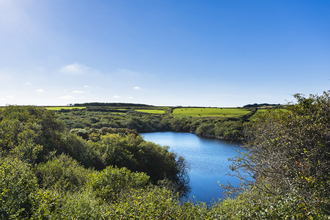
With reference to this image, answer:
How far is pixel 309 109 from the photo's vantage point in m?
8.67

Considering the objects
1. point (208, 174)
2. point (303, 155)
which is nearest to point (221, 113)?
point (208, 174)

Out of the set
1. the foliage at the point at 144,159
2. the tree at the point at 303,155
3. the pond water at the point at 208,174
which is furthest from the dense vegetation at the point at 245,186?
the foliage at the point at 144,159

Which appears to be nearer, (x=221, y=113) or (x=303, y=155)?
(x=303, y=155)

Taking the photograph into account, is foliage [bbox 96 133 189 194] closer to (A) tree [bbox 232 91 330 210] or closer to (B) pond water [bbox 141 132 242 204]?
(B) pond water [bbox 141 132 242 204]

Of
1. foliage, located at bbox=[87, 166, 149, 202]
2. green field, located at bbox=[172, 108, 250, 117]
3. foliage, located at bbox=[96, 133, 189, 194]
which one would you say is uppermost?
green field, located at bbox=[172, 108, 250, 117]

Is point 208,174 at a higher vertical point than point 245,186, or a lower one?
lower

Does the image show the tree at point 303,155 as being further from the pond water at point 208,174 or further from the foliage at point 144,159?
the foliage at point 144,159

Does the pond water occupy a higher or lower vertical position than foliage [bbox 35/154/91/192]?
lower

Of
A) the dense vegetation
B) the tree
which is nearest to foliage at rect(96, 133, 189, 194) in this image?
the dense vegetation

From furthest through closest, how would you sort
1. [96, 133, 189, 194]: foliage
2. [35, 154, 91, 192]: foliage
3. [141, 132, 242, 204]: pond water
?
[96, 133, 189, 194]: foliage → [141, 132, 242, 204]: pond water → [35, 154, 91, 192]: foliage

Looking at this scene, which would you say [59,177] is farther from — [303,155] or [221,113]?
[221,113]

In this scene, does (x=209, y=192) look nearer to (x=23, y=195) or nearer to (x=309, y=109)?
(x=309, y=109)

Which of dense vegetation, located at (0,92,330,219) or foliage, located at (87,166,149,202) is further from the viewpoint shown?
foliage, located at (87,166,149,202)

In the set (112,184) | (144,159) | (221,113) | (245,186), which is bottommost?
(144,159)
